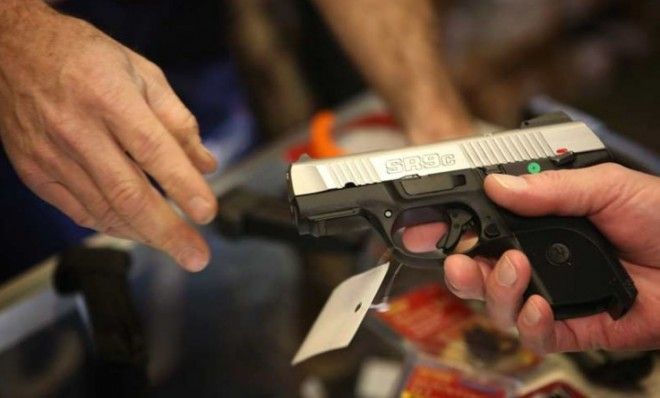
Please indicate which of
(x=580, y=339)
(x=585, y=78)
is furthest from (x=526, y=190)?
(x=585, y=78)

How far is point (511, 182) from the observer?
23.1 inches

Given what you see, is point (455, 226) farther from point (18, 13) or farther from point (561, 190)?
point (18, 13)

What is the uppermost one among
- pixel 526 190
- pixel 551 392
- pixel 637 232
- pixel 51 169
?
pixel 51 169

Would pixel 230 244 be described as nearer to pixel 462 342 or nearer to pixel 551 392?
pixel 462 342

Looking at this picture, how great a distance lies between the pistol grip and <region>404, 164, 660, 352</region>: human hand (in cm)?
1

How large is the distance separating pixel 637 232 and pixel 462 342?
8.7 inches

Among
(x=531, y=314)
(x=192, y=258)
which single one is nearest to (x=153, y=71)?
(x=192, y=258)

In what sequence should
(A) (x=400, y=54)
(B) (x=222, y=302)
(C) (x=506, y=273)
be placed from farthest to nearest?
(A) (x=400, y=54) < (B) (x=222, y=302) < (C) (x=506, y=273)

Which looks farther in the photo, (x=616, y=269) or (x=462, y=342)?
(x=462, y=342)

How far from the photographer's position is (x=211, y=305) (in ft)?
2.83

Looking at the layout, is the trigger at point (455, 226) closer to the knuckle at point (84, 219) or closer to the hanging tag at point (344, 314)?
the hanging tag at point (344, 314)

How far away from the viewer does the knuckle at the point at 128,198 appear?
60 cm

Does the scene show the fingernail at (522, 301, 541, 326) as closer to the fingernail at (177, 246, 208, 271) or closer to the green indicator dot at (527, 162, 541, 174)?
the green indicator dot at (527, 162, 541, 174)

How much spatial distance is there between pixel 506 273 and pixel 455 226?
57 mm
